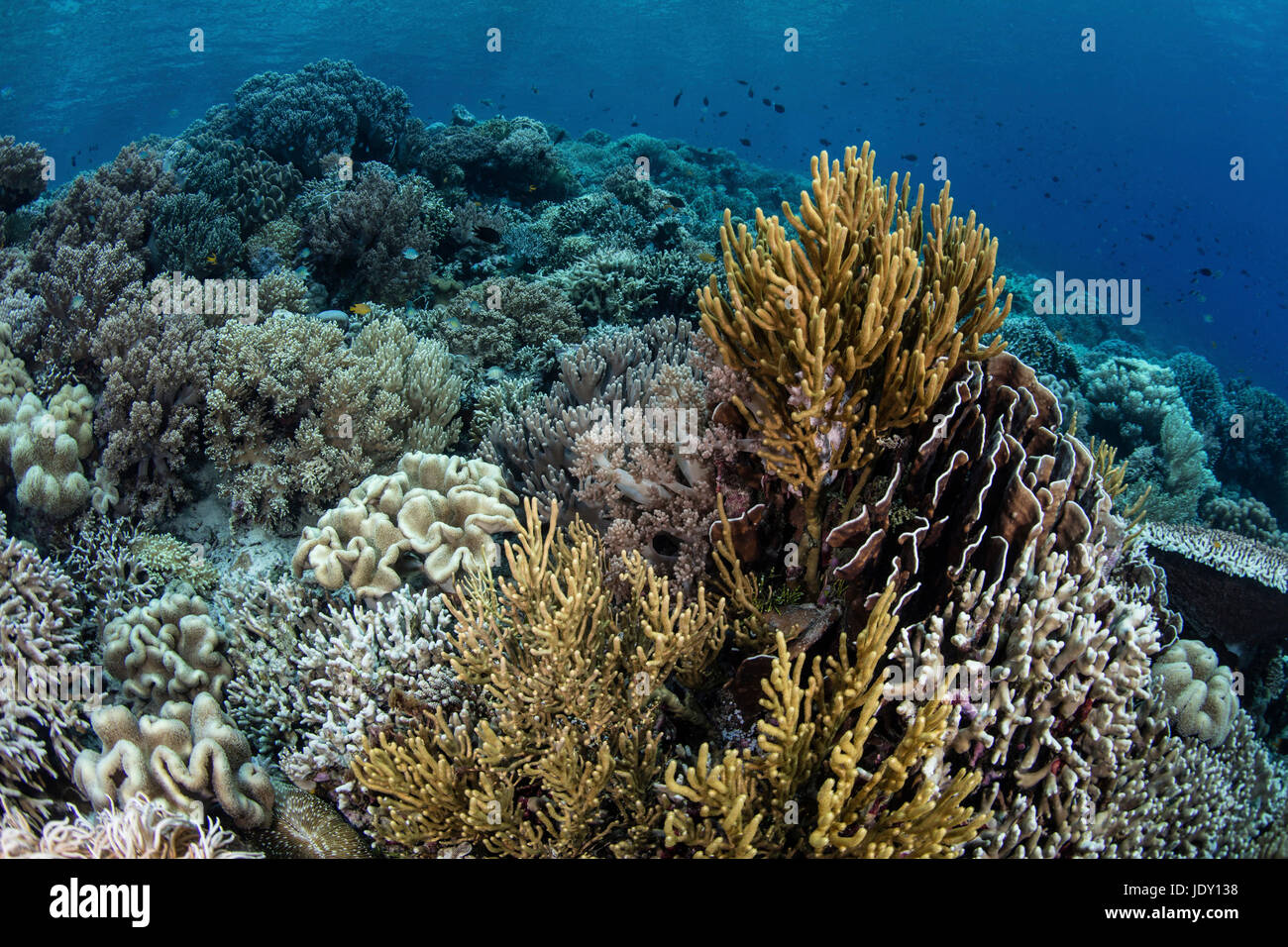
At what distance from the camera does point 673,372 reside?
3.75 m

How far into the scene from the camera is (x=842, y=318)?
270 cm

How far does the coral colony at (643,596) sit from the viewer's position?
2547 mm

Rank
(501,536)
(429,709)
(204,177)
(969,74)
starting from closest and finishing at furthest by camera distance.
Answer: (429,709)
(501,536)
(204,177)
(969,74)

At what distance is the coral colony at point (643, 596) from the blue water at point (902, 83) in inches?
1407

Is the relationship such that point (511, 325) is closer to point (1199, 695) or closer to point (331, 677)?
point (331, 677)

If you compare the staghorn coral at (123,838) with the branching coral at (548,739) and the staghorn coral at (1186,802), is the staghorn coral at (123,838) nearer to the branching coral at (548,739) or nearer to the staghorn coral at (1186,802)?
the branching coral at (548,739)

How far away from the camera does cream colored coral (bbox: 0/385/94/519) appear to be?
4875mm

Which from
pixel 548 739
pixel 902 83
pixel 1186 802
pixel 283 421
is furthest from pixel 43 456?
pixel 902 83

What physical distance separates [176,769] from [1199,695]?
5.08 meters

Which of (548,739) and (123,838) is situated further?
(548,739)
